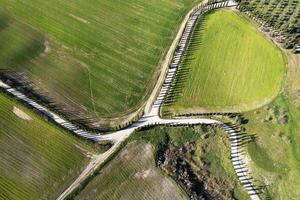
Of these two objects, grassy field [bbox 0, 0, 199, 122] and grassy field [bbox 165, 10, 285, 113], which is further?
grassy field [bbox 0, 0, 199, 122]

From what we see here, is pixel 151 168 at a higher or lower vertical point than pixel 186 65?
lower

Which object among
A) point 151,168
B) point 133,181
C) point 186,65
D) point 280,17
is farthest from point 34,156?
point 280,17

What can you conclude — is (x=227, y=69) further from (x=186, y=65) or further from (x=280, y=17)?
(x=280, y=17)

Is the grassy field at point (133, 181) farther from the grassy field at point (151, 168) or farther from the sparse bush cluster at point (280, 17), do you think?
the sparse bush cluster at point (280, 17)

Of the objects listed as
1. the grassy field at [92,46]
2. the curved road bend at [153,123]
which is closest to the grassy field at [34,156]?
the curved road bend at [153,123]

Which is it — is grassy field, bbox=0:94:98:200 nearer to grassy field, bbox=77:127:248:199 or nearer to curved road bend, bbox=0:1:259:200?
curved road bend, bbox=0:1:259:200

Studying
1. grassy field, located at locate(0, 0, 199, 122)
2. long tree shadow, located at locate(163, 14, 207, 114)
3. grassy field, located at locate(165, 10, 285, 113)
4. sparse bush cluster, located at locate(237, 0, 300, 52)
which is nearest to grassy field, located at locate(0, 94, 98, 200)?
grassy field, located at locate(0, 0, 199, 122)
